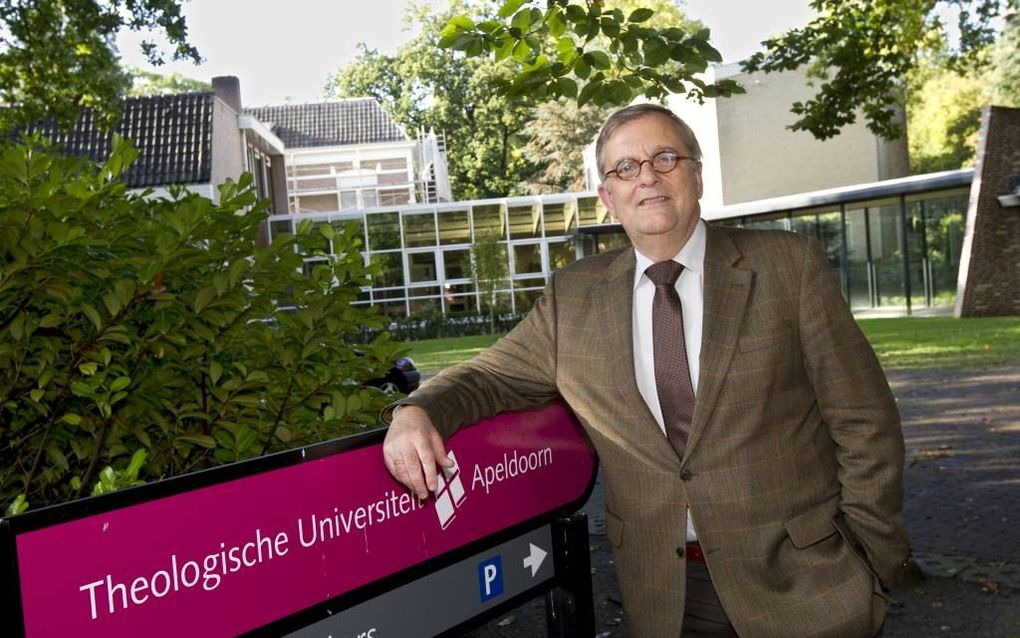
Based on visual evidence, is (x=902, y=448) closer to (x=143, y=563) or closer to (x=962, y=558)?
(x=143, y=563)

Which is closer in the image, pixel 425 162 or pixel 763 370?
pixel 763 370

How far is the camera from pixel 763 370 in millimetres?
2408

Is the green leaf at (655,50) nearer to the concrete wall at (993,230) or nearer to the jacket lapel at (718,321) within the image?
the jacket lapel at (718,321)

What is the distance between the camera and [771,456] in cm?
241

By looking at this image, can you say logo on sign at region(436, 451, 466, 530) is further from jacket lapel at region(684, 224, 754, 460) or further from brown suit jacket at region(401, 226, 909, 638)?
jacket lapel at region(684, 224, 754, 460)

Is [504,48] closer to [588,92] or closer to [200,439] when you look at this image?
[588,92]

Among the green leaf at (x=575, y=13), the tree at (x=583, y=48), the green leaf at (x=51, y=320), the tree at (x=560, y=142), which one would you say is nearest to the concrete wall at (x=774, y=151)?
the tree at (x=560, y=142)

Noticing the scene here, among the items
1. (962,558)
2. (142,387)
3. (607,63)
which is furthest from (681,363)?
(962,558)

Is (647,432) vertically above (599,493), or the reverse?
(647,432)

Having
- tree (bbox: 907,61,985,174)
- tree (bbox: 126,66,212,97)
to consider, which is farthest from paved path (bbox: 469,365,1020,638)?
tree (bbox: 126,66,212,97)

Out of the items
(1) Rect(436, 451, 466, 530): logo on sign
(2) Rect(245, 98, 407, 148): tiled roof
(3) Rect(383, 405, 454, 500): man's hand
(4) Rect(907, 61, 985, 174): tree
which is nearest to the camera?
(3) Rect(383, 405, 454, 500): man's hand

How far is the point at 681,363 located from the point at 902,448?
57 centimetres

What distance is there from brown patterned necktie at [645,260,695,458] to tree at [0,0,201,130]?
32.8 ft

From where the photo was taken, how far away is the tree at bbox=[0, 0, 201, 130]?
36.9ft
